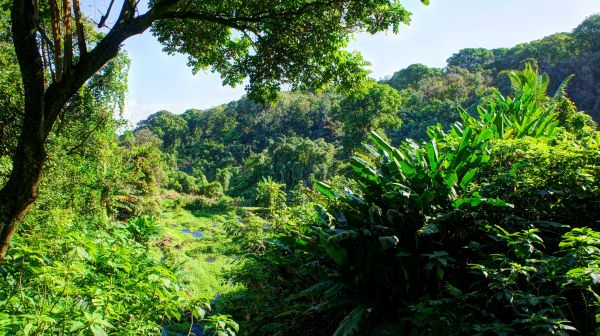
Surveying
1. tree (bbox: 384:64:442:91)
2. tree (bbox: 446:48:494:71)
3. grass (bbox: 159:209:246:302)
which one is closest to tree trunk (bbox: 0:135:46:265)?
grass (bbox: 159:209:246:302)

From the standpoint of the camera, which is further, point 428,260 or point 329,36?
point 329,36

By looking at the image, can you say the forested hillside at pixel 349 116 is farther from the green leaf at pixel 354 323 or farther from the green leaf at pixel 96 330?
the green leaf at pixel 96 330

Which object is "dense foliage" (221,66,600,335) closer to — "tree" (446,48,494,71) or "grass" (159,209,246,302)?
"grass" (159,209,246,302)

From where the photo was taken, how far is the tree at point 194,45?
95.0 inches

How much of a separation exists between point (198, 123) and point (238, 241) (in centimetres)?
6501

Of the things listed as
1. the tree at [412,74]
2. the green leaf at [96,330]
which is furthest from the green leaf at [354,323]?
the tree at [412,74]

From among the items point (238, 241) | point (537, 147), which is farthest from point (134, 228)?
point (537, 147)

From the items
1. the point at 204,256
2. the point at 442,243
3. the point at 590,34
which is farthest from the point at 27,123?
the point at 590,34

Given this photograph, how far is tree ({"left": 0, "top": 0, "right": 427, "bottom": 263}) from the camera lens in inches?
95.0

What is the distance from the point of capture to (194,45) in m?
4.60

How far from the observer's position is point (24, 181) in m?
2.41

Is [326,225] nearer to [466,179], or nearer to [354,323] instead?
[354,323]

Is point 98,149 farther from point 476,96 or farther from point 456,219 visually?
point 476,96

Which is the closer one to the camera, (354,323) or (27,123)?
(27,123)
